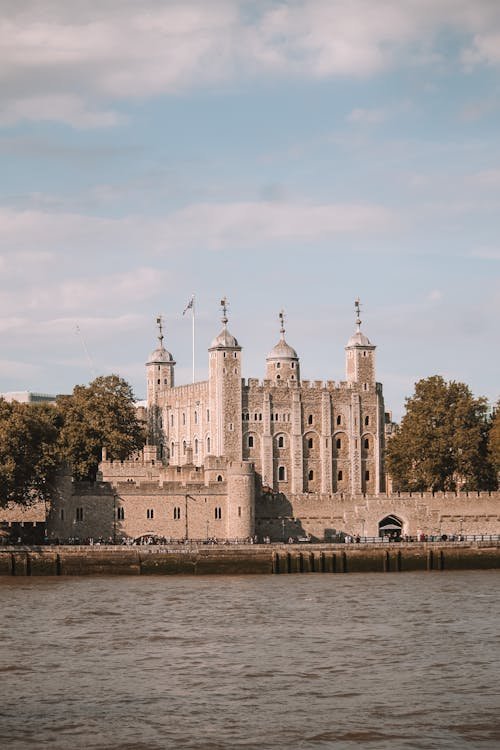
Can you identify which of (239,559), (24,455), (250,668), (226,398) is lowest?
(250,668)

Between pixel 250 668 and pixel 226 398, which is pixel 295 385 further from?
pixel 250 668

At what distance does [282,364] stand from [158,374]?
1016 centimetres

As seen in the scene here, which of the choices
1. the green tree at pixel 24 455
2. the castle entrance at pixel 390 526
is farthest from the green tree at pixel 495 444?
the green tree at pixel 24 455

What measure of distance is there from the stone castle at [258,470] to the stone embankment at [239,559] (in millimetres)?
5646

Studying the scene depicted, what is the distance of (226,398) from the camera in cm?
9462

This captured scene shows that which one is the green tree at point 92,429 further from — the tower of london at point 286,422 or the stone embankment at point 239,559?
the stone embankment at point 239,559

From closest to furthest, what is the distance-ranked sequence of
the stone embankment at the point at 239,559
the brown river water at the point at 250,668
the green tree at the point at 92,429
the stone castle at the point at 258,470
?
the brown river water at the point at 250,668, the stone embankment at the point at 239,559, the stone castle at the point at 258,470, the green tree at the point at 92,429

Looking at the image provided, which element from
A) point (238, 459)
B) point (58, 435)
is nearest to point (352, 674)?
point (58, 435)

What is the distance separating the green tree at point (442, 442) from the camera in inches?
3639

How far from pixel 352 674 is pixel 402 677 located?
4.38ft

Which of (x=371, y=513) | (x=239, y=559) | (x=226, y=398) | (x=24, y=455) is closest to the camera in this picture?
(x=239, y=559)

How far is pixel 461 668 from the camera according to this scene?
42.3 metres

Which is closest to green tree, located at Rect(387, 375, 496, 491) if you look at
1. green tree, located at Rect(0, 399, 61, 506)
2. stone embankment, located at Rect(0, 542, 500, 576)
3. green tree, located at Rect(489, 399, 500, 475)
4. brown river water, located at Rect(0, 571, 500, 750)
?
green tree, located at Rect(489, 399, 500, 475)

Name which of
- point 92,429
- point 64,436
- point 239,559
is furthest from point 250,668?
point 92,429
